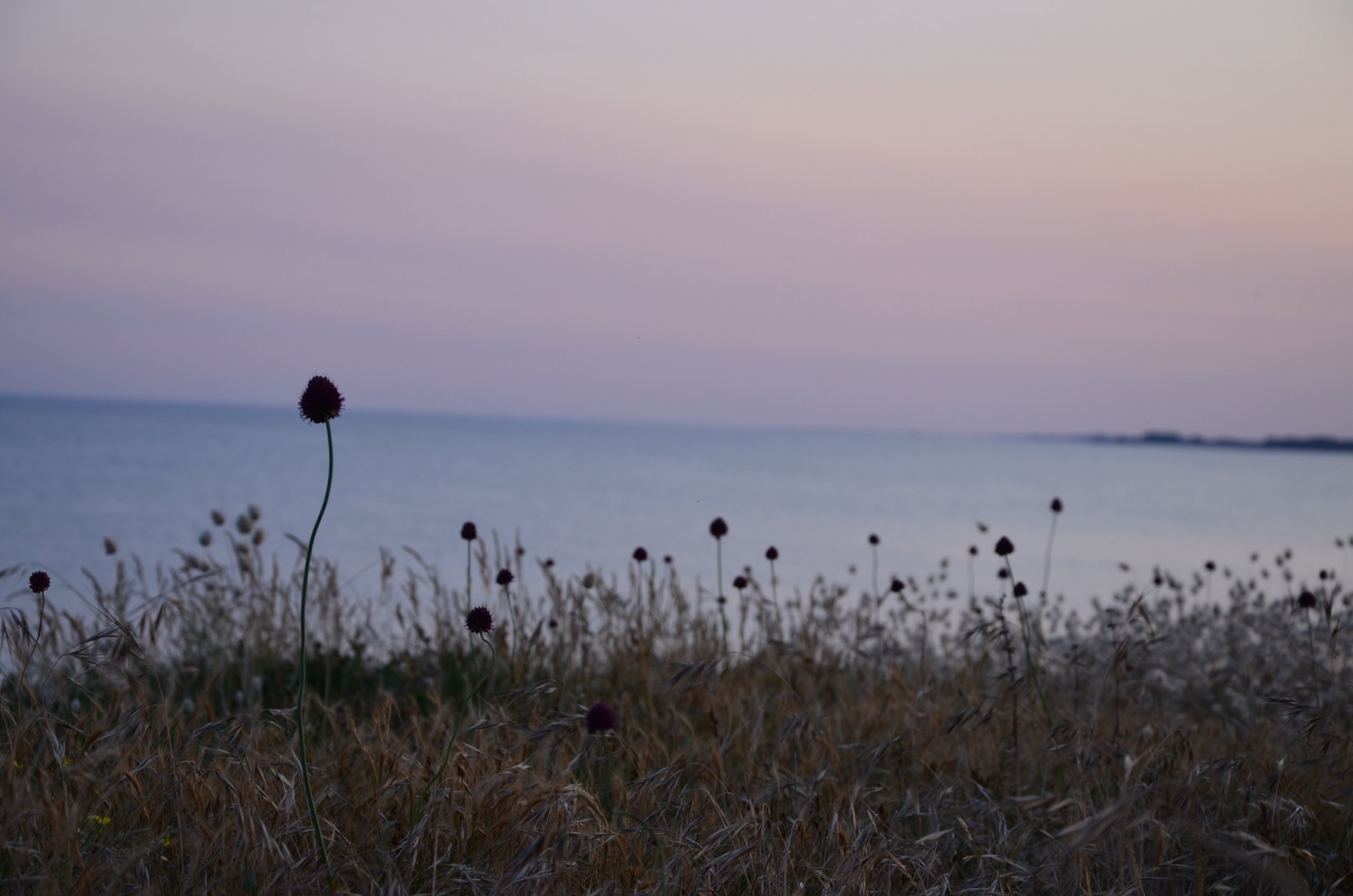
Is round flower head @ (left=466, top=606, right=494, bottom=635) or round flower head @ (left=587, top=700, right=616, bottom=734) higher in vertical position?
round flower head @ (left=466, top=606, right=494, bottom=635)

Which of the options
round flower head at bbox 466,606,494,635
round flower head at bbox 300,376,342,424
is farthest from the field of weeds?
round flower head at bbox 300,376,342,424

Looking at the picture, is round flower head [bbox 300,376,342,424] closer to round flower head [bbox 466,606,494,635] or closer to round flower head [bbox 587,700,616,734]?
round flower head [bbox 466,606,494,635]

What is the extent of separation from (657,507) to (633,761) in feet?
85.1

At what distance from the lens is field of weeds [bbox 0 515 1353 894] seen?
2.23 meters

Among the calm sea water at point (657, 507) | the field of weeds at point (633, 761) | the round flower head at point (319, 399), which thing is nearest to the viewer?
the round flower head at point (319, 399)

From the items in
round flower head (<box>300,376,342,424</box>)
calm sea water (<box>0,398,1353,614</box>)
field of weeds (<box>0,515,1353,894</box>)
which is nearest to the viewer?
round flower head (<box>300,376,342,424</box>)

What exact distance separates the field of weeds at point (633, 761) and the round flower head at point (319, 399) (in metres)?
0.70

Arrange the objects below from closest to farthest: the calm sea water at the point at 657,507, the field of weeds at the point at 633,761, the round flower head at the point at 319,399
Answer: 1. the round flower head at the point at 319,399
2. the field of weeds at the point at 633,761
3. the calm sea water at the point at 657,507

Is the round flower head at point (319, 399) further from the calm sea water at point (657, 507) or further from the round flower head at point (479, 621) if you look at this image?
the calm sea water at point (657, 507)

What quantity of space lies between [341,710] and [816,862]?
273 centimetres

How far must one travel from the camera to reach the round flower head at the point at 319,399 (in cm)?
204

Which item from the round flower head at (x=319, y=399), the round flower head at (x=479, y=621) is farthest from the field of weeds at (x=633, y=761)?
the round flower head at (x=319, y=399)

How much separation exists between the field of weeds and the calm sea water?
1.42m

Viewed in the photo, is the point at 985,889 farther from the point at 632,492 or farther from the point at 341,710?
the point at 632,492
